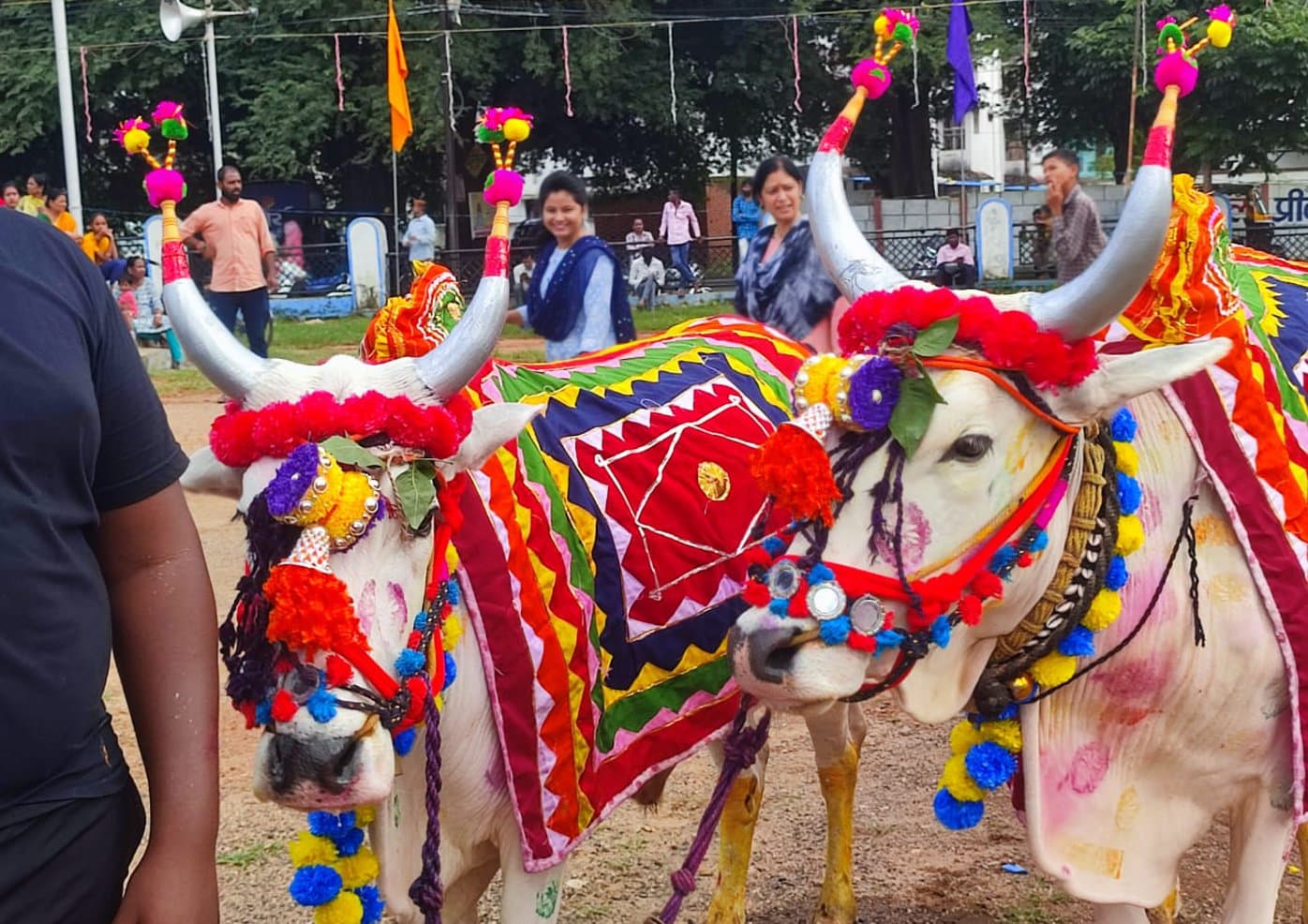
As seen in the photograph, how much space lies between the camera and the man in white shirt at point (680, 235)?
21.9 metres

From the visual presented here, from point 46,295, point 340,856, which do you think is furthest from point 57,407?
point 340,856

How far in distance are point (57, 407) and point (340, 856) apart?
1.63 m

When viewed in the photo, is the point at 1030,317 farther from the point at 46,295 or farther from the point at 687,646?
the point at 46,295

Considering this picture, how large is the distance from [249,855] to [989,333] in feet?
10.4

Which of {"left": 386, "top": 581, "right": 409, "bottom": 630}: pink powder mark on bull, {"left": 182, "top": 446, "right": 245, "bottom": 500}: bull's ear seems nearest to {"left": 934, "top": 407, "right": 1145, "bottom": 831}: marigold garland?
{"left": 386, "top": 581, "right": 409, "bottom": 630}: pink powder mark on bull

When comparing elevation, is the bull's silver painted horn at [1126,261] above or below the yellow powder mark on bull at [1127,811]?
above

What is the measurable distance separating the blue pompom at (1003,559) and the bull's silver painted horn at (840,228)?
1.97 feet

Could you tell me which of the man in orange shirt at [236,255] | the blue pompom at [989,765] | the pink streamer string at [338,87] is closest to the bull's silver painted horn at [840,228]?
the blue pompom at [989,765]

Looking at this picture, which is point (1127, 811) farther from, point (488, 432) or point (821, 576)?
point (488, 432)

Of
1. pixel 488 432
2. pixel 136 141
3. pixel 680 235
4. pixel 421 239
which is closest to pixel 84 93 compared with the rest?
pixel 421 239

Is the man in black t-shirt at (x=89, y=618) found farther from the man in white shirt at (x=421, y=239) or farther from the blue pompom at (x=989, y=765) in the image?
the man in white shirt at (x=421, y=239)

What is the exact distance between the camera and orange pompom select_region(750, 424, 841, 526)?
2.61 m

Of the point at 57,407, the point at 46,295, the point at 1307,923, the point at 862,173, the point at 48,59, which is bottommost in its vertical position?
the point at 1307,923

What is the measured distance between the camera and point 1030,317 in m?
2.73
